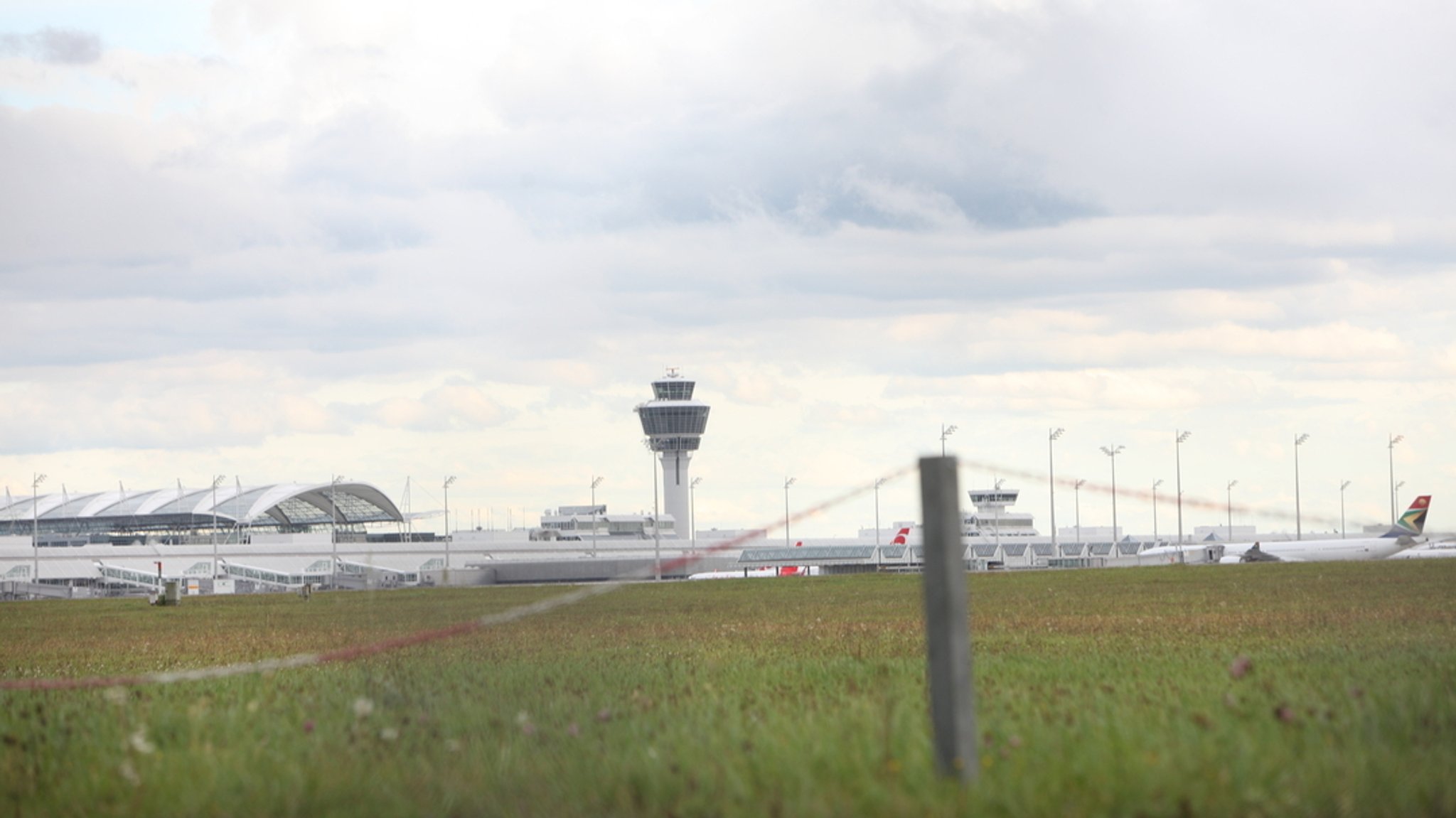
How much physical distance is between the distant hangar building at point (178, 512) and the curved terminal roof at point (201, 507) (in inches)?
3.2

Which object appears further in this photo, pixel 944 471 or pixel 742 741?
pixel 742 741

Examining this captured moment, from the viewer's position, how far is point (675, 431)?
182 metres

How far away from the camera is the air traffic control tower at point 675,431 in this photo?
180 metres

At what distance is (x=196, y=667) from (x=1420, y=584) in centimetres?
2850

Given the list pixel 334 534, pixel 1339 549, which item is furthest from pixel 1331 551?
pixel 334 534

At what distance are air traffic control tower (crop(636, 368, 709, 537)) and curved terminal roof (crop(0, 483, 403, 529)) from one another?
34.3m

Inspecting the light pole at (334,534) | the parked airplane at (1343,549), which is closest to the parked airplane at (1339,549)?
the parked airplane at (1343,549)

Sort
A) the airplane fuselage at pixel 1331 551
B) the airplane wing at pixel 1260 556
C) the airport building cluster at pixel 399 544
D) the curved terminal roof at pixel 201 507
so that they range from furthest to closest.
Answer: the curved terminal roof at pixel 201 507 → the airport building cluster at pixel 399 544 → the airplane wing at pixel 1260 556 → the airplane fuselage at pixel 1331 551

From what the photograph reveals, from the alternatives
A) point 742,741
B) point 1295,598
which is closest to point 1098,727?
point 742,741

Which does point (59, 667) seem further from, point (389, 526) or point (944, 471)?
point (389, 526)

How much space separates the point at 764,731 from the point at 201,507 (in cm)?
15600

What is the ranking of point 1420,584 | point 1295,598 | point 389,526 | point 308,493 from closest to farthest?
1. point 1295,598
2. point 1420,584
3. point 308,493
4. point 389,526

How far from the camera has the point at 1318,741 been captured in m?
6.74

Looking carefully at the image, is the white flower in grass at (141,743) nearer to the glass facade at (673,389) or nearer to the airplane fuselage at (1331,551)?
the airplane fuselage at (1331,551)
